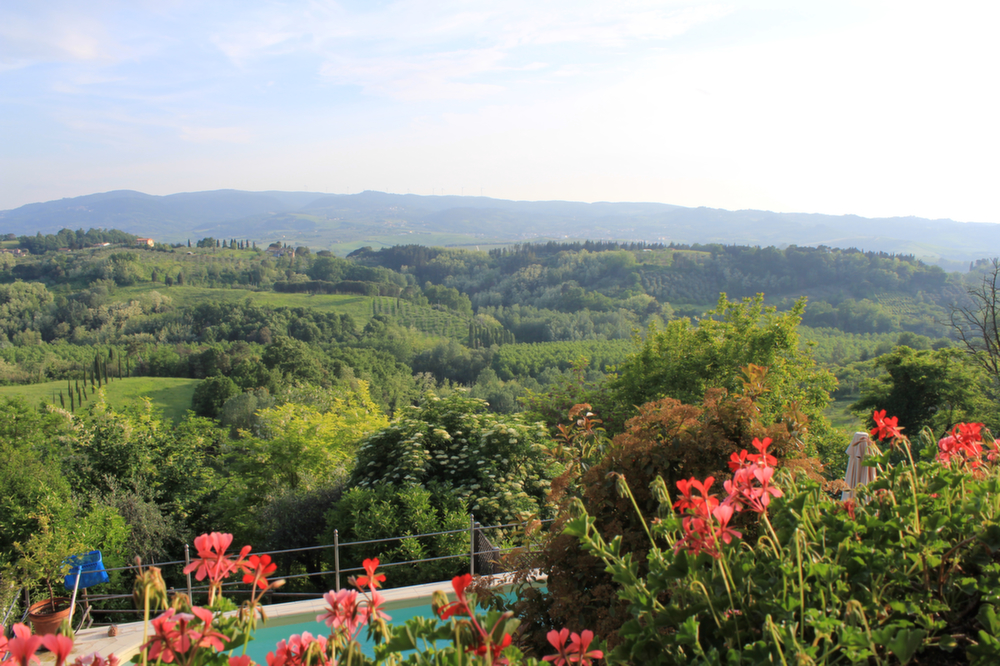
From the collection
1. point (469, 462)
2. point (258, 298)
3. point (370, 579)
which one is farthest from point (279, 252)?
point (370, 579)

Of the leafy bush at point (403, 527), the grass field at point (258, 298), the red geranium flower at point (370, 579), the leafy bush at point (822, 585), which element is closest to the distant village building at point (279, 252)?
the grass field at point (258, 298)

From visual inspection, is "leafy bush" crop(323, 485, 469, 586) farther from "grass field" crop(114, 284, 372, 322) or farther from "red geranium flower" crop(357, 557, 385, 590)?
"grass field" crop(114, 284, 372, 322)

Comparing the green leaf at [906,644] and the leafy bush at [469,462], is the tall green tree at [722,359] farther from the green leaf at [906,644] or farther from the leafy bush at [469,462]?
the green leaf at [906,644]

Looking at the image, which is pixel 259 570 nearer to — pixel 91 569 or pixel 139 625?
pixel 139 625

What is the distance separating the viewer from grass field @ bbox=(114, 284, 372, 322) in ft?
213

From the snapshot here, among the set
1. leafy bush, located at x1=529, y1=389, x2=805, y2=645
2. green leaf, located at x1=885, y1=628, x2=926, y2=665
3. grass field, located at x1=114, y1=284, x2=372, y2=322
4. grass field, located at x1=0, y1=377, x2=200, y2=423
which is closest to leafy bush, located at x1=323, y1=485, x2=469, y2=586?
leafy bush, located at x1=529, y1=389, x2=805, y2=645

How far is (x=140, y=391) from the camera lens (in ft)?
117

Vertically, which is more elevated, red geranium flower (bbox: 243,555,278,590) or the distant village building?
red geranium flower (bbox: 243,555,278,590)

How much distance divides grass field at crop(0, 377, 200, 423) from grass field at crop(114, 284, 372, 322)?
25.5 metres

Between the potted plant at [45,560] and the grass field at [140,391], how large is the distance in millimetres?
27514

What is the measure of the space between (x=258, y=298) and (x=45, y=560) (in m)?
66.3

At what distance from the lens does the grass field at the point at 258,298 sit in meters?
64.8

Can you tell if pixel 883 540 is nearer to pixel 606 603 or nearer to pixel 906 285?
pixel 606 603

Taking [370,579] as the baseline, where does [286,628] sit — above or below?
below
